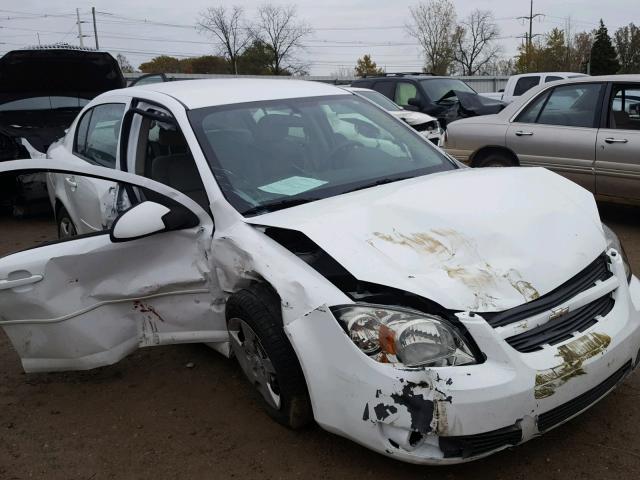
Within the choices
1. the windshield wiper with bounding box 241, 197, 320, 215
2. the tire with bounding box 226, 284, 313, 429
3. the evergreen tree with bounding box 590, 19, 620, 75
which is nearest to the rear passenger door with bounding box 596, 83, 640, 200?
the windshield wiper with bounding box 241, 197, 320, 215

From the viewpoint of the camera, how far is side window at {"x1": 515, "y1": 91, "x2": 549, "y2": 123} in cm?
655

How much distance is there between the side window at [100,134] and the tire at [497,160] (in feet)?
14.1

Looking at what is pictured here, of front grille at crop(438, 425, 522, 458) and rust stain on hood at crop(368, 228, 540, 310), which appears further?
rust stain on hood at crop(368, 228, 540, 310)

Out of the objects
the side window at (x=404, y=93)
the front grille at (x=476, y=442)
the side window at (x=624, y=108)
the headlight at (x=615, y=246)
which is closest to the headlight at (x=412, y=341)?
the front grille at (x=476, y=442)

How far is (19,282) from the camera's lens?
9.82 ft

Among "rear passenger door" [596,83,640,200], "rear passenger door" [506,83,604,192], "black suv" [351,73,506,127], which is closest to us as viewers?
"rear passenger door" [596,83,640,200]

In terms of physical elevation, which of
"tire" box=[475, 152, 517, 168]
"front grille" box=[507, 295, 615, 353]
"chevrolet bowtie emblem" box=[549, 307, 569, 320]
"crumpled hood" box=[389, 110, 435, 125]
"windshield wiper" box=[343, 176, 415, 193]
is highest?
"crumpled hood" box=[389, 110, 435, 125]

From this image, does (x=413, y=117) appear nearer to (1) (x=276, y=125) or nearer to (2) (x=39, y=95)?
(2) (x=39, y=95)

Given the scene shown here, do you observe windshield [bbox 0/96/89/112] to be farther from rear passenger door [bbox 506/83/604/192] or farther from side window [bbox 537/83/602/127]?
side window [bbox 537/83/602/127]

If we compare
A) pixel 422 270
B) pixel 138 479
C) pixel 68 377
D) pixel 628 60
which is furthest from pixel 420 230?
pixel 628 60

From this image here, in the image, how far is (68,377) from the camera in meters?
3.64

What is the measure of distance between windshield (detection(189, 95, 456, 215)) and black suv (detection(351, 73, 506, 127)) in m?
7.30

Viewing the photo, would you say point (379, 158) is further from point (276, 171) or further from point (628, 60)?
point (628, 60)

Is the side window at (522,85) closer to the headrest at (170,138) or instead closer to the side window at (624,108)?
the side window at (624,108)
